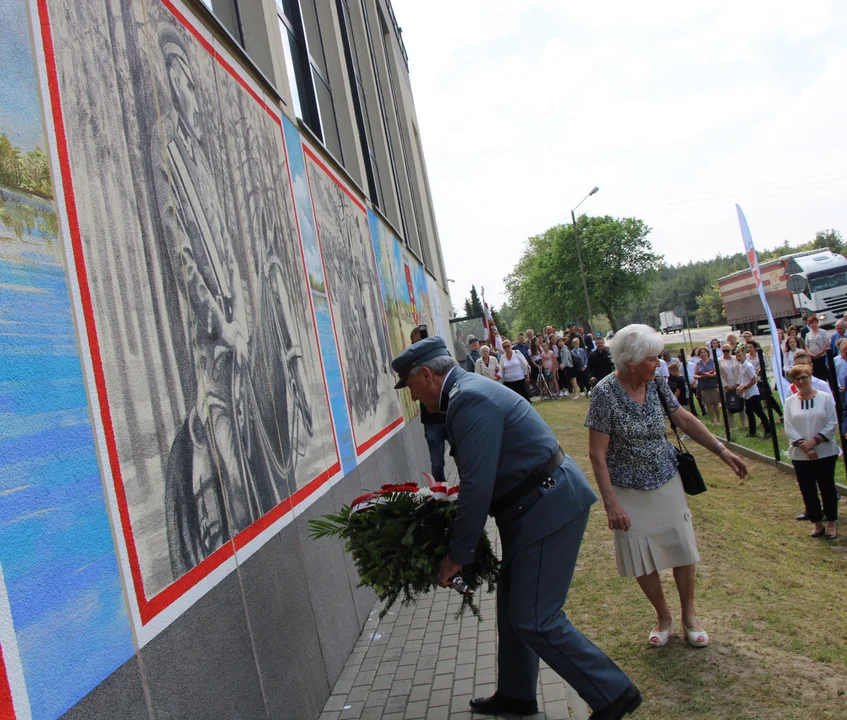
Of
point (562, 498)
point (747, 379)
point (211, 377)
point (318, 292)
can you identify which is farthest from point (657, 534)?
point (747, 379)

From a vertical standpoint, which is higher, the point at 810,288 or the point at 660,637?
the point at 810,288

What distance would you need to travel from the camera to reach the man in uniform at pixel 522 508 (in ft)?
12.3

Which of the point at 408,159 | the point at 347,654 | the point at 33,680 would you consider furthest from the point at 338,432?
the point at 408,159

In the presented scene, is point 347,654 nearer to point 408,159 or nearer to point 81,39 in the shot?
point 81,39

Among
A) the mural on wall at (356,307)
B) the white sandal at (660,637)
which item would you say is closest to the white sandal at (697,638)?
the white sandal at (660,637)

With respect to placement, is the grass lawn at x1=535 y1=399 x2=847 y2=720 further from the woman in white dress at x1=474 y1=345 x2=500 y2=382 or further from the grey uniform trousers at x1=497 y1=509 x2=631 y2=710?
the woman in white dress at x1=474 y1=345 x2=500 y2=382

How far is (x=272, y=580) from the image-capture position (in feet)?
14.1

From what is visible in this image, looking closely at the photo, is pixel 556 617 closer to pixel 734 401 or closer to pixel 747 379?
pixel 747 379

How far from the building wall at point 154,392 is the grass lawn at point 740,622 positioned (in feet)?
6.06

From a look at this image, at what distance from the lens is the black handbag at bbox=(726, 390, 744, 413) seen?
14578 mm

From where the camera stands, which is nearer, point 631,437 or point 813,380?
point 631,437

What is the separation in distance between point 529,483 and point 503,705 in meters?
1.23

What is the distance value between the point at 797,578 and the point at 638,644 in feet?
6.56

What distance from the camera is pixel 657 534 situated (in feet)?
15.9
